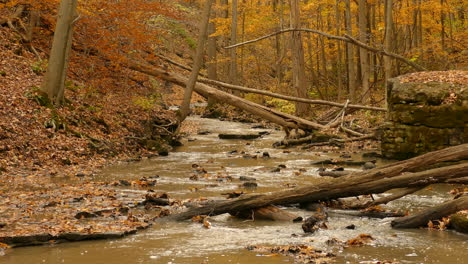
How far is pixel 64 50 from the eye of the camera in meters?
14.3

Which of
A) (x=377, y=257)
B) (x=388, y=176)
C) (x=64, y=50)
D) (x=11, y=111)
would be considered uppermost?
(x=64, y=50)

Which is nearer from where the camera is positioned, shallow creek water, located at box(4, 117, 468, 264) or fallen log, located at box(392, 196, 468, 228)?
shallow creek water, located at box(4, 117, 468, 264)

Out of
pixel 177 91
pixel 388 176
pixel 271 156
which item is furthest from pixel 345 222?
pixel 177 91

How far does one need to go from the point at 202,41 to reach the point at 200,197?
941cm

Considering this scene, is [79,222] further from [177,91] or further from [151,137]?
[177,91]

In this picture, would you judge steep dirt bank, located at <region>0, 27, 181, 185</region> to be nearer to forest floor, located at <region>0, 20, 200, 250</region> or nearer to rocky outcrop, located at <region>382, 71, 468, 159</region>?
forest floor, located at <region>0, 20, 200, 250</region>

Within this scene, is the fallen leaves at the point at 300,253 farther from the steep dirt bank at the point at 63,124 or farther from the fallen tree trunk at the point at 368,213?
the steep dirt bank at the point at 63,124

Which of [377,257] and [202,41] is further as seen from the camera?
[202,41]

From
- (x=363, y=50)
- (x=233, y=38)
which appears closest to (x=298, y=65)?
(x=363, y=50)

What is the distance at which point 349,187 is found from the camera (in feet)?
24.3

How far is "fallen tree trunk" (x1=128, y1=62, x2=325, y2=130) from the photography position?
60.3 ft

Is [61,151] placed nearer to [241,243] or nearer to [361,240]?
[241,243]

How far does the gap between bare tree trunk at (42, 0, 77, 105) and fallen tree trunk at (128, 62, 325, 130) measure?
4.06 m

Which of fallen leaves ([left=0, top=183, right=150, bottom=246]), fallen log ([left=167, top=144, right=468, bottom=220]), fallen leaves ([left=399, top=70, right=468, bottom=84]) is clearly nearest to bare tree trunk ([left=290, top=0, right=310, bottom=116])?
fallen leaves ([left=399, top=70, right=468, bottom=84])
